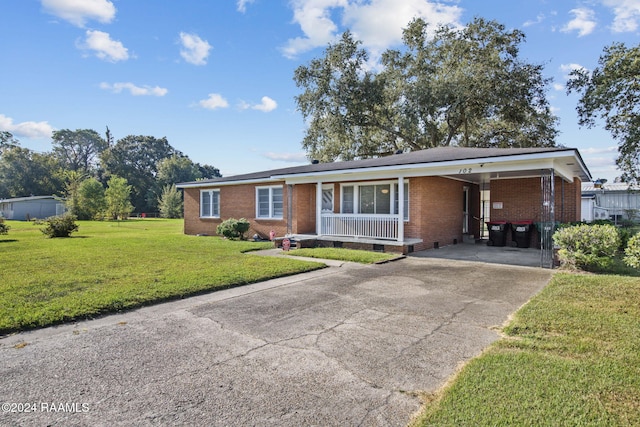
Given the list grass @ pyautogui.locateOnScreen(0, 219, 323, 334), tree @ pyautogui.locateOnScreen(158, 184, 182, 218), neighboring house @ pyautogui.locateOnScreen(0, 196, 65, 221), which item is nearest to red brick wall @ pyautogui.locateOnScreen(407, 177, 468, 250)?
grass @ pyautogui.locateOnScreen(0, 219, 323, 334)

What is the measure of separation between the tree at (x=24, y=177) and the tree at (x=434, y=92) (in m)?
50.5

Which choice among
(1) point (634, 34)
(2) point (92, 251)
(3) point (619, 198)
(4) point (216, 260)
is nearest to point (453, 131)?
(1) point (634, 34)

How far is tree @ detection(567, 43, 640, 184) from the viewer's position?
700 inches

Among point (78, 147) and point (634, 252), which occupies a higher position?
point (78, 147)

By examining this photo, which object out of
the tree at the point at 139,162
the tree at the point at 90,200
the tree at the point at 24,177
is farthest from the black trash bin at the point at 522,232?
the tree at the point at 24,177

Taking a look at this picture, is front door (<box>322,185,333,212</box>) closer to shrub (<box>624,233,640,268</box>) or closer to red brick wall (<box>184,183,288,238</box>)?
red brick wall (<box>184,183,288,238</box>)

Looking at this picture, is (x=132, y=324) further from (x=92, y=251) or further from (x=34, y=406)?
(x=92, y=251)

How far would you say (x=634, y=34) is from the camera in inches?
681

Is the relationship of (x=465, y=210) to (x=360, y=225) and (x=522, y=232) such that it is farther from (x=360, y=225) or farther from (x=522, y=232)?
(x=360, y=225)

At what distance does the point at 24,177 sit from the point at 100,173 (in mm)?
12093

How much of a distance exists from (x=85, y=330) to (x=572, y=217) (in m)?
18.2

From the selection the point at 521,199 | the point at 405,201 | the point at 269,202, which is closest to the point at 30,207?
the point at 269,202

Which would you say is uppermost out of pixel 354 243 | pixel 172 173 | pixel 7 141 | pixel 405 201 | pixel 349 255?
pixel 7 141

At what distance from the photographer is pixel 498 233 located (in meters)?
14.2
